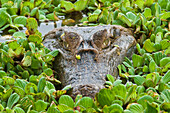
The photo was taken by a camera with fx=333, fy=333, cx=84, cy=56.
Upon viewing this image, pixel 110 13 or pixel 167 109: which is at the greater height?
pixel 110 13

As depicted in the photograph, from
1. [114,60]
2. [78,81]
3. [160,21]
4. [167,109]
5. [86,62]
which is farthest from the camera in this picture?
[160,21]

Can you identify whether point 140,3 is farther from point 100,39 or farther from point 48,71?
point 48,71

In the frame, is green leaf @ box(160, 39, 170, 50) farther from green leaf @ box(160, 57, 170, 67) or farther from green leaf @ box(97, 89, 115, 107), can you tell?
green leaf @ box(97, 89, 115, 107)

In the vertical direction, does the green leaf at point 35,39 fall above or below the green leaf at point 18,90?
above

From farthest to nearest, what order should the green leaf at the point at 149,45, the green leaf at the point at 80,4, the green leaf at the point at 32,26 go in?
the green leaf at the point at 80,4
the green leaf at the point at 32,26
the green leaf at the point at 149,45

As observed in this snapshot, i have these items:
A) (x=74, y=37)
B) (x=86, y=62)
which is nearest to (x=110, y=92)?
(x=86, y=62)

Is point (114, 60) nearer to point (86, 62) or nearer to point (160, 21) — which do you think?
point (86, 62)

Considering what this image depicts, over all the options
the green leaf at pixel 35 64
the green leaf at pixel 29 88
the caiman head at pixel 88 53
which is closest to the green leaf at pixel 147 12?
the caiman head at pixel 88 53

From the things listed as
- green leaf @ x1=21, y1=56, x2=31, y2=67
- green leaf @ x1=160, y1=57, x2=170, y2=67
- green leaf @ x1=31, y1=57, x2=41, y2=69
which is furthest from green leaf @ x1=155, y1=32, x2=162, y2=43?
green leaf @ x1=21, y1=56, x2=31, y2=67

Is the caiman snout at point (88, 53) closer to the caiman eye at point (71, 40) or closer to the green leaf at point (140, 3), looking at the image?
the caiman eye at point (71, 40)

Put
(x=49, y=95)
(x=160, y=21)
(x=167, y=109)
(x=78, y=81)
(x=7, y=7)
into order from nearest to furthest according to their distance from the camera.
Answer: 1. (x=167, y=109)
2. (x=49, y=95)
3. (x=78, y=81)
4. (x=160, y=21)
5. (x=7, y=7)
